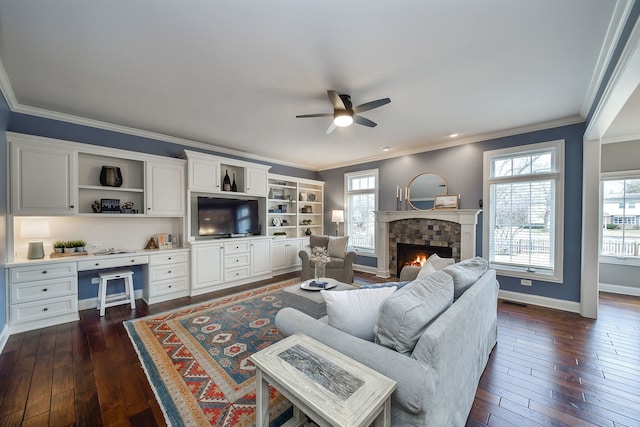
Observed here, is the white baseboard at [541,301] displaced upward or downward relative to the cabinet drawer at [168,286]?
downward

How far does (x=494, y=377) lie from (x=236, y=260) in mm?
4005

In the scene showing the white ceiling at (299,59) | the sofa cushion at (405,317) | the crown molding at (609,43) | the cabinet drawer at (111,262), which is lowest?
the cabinet drawer at (111,262)

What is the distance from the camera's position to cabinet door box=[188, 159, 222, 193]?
422 centimetres

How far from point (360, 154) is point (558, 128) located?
313 cm

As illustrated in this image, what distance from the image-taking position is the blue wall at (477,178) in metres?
3.47

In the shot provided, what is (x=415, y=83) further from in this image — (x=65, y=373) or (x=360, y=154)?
(x=65, y=373)

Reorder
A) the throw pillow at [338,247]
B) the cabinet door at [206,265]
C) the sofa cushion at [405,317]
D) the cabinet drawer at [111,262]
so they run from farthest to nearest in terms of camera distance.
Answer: the throw pillow at [338,247] < the cabinet door at [206,265] < the cabinet drawer at [111,262] < the sofa cushion at [405,317]

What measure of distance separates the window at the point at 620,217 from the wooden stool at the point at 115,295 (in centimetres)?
775

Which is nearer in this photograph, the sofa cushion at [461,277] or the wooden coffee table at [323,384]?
the wooden coffee table at [323,384]

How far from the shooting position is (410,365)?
1.15 metres

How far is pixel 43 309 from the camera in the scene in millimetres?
2959

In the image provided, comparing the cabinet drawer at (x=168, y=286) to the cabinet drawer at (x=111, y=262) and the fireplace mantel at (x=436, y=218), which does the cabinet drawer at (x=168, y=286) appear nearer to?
the cabinet drawer at (x=111, y=262)

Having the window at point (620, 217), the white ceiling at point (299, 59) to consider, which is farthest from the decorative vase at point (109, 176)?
the window at point (620, 217)

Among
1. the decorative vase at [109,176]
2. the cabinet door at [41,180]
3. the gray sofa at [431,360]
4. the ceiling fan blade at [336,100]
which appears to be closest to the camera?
the gray sofa at [431,360]
